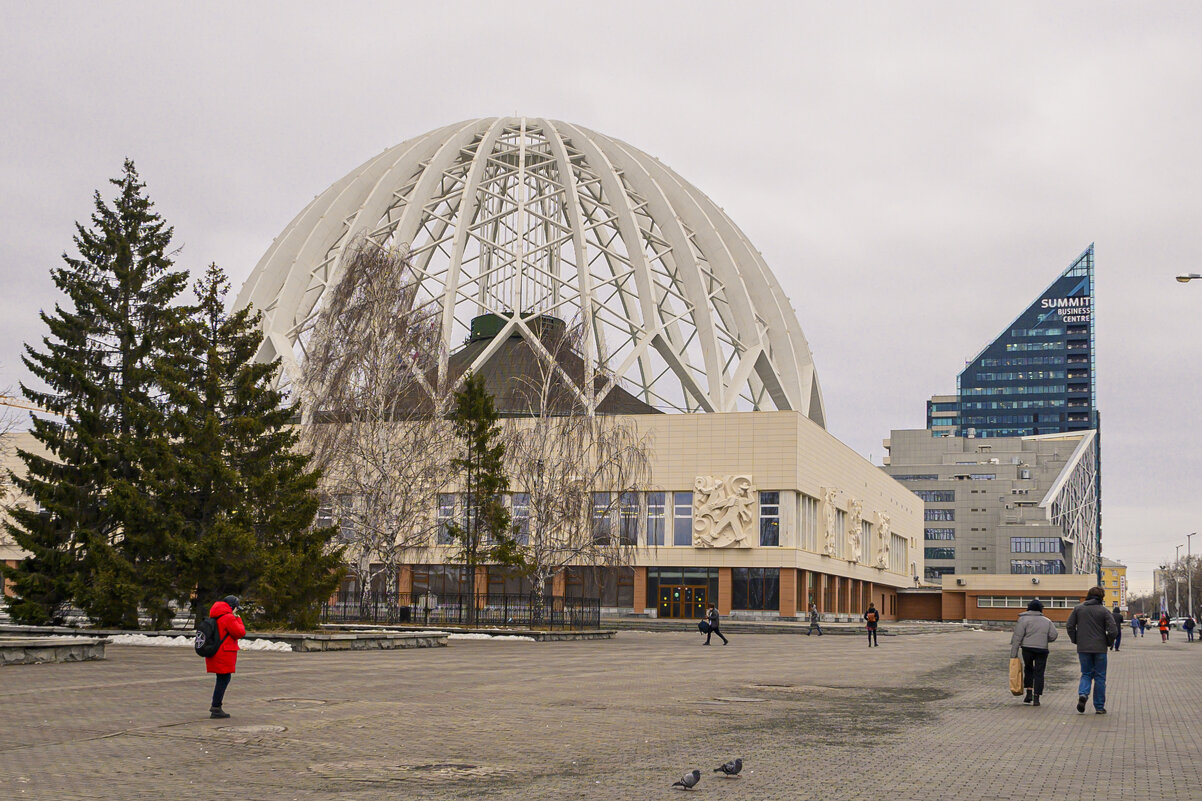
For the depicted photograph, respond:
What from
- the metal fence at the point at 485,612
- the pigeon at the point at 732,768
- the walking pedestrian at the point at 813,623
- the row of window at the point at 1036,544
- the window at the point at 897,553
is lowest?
the walking pedestrian at the point at 813,623

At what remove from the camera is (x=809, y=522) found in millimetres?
64438

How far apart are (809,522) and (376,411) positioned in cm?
3263

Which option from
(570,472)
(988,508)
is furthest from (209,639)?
(988,508)

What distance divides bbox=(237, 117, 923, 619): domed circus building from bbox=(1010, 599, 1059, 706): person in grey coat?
38470 mm

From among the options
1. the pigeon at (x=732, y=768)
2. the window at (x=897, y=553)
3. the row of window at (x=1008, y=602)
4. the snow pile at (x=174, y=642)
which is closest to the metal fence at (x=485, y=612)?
the snow pile at (x=174, y=642)

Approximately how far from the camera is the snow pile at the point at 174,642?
24.8m

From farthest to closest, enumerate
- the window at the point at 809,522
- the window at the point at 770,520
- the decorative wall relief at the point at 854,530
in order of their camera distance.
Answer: the decorative wall relief at the point at 854,530, the window at the point at 809,522, the window at the point at 770,520

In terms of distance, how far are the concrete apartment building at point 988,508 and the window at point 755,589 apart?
74.1m

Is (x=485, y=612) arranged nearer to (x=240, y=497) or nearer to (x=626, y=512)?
(x=626, y=512)

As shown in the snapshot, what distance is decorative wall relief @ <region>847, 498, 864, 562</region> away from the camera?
237 ft

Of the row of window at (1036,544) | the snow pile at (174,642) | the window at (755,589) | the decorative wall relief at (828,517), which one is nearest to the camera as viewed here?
the snow pile at (174,642)

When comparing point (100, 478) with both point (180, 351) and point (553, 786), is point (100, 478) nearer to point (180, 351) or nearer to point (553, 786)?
point (180, 351)

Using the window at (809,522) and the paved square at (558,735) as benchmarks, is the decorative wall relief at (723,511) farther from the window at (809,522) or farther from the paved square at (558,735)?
the paved square at (558,735)

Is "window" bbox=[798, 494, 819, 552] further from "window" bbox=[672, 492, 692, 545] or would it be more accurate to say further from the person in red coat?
the person in red coat
